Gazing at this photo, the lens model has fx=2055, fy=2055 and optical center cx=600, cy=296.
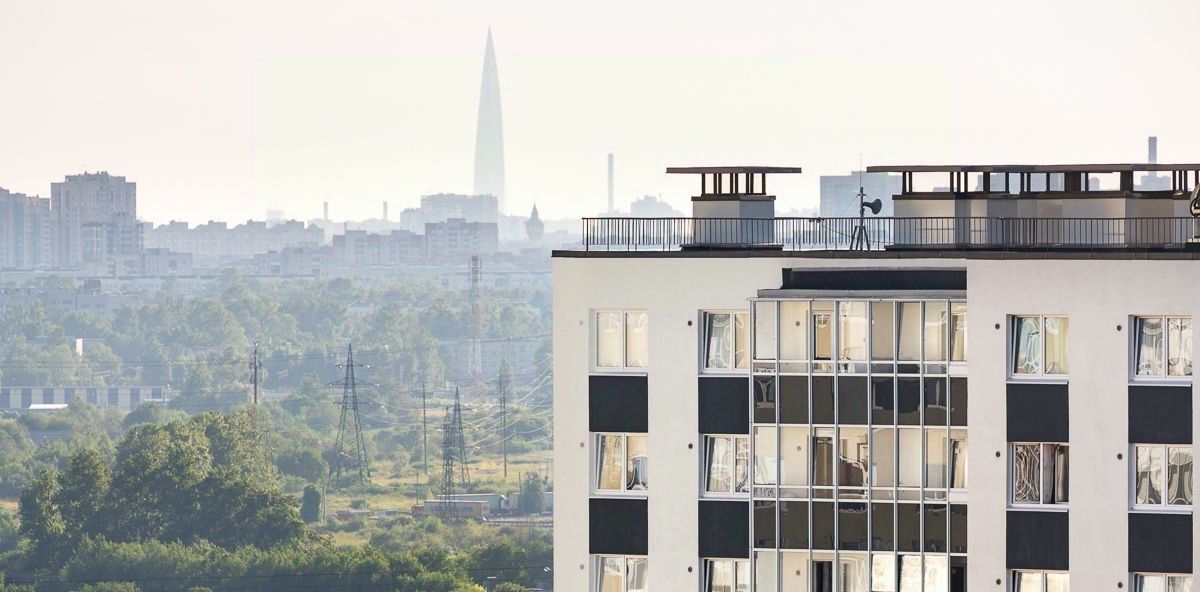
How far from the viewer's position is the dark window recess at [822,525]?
30.7 m

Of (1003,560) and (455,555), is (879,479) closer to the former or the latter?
(1003,560)

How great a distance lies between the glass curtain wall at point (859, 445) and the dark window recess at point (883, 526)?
1 cm

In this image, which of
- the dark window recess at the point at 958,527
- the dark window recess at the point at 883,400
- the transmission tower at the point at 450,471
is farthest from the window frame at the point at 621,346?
the transmission tower at the point at 450,471

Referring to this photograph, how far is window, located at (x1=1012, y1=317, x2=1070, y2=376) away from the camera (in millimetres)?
29891

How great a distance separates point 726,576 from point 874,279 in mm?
5150

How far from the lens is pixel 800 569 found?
1213 inches

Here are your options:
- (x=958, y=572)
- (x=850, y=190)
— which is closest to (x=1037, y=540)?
(x=958, y=572)

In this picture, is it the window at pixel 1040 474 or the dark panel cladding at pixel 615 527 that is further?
the dark panel cladding at pixel 615 527

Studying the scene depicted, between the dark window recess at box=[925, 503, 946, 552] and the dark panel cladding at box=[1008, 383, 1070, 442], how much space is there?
5.09ft

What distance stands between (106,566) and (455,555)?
956 inches

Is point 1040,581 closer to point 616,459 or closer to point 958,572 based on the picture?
point 958,572

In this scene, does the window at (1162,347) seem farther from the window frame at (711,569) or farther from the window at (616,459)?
the window at (616,459)

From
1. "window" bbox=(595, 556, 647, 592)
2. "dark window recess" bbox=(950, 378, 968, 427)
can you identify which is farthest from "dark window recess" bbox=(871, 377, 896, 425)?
"window" bbox=(595, 556, 647, 592)

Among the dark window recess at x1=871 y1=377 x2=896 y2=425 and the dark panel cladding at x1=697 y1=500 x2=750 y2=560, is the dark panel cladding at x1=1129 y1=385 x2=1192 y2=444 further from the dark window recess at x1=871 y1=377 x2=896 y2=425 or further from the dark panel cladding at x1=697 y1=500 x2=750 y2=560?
the dark panel cladding at x1=697 y1=500 x2=750 y2=560
